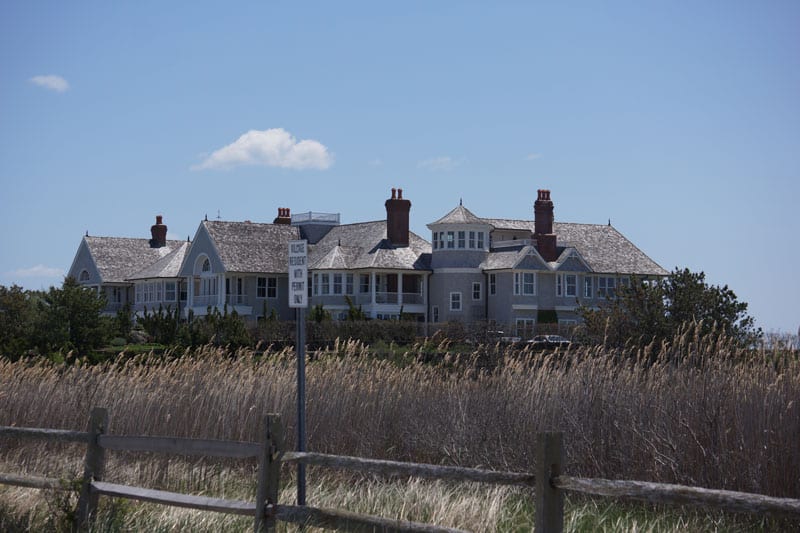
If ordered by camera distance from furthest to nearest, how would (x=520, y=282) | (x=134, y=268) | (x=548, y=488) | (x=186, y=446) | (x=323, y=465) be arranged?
(x=134, y=268) → (x=520, y=282) → (x=186, y=446) → (x=323, y=465) → (x=548, y=488)

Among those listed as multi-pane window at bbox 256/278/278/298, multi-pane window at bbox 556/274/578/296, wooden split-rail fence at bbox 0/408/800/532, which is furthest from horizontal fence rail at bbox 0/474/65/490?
multi-pane window at bbox 556/274/578/296

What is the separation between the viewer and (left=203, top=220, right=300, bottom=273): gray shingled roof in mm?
59594

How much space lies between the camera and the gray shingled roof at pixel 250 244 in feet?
196

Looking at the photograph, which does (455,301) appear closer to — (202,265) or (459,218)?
(459,218)

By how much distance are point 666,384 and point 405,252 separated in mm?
47754

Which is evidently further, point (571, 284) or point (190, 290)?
point (190, 290)

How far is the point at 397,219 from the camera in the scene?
60.5 metres

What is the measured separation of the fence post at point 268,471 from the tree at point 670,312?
496 inches

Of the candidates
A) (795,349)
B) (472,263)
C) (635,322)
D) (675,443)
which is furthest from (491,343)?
(472,263)

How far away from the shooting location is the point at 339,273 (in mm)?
59406

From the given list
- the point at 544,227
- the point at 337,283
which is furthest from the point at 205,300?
the point at 544,227

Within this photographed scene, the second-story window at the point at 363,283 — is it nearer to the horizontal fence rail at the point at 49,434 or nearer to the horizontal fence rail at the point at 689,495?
the horizontal fence rail at the point at 49,434

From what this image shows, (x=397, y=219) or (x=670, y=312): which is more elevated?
(x=397, y=219)

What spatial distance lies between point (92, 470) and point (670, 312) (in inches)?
558
